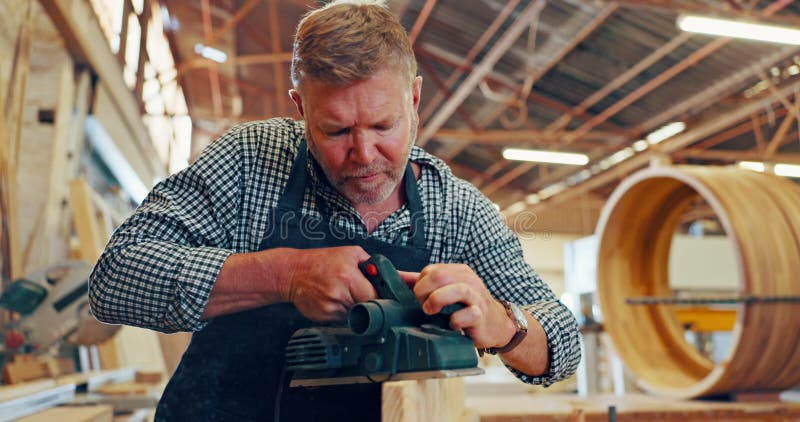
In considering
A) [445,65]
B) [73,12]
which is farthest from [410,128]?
[445,65]

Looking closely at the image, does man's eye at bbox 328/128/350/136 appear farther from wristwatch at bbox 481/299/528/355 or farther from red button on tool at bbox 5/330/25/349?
red button on tool at bbox 5/330/25/349

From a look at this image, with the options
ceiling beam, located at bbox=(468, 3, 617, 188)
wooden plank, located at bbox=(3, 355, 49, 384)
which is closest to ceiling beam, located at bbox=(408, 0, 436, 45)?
ceiling beam, located at bbox=(468, 3, 617, 188)

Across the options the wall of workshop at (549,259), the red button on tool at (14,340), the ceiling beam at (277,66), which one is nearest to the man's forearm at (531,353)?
the red button on tool at (14,340)

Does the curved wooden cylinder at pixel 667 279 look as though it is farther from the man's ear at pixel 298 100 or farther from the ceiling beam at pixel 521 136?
the ceiling beam at pixel 521 136

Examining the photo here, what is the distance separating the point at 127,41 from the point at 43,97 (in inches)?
124

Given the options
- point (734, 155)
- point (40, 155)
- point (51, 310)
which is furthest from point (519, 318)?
point (734, 155)

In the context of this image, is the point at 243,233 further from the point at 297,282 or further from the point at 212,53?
the point at 212,53

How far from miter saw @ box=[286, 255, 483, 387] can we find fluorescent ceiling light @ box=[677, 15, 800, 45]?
5526mm

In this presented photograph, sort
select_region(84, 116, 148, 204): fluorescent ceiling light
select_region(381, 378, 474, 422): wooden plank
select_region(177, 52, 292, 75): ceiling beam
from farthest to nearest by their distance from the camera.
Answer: select_region(177, 52, 292, 75): ceiling beam → select_region(84, 116, 148, 204): fluorescent ceiling light → select_region(381, 378, 474, 422): wooden plank

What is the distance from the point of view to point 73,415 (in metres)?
2.01

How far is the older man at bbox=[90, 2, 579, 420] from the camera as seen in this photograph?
1.24 meters

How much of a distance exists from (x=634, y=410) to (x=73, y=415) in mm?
1777

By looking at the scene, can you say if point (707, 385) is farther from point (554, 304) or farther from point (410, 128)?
point (410, 128)

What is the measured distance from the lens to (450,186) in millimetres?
1621
